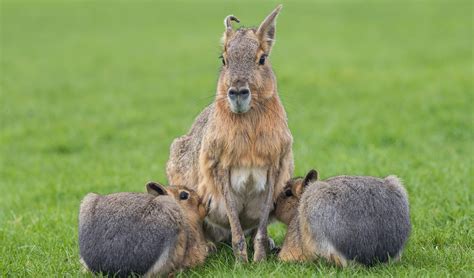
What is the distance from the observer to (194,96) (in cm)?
1705

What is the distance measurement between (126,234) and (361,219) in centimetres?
177

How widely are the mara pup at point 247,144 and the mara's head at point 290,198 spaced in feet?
0.28

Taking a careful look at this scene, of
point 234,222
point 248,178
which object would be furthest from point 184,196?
point 248,178

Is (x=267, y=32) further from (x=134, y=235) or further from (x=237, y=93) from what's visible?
(x=134, y=235)

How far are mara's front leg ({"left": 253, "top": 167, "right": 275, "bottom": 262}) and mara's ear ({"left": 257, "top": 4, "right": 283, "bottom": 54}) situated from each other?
3.40 ft

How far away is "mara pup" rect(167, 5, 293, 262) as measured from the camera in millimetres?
6598

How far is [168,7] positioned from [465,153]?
2623 cm

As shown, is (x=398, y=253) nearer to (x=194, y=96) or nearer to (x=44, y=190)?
(x=44, y=190)

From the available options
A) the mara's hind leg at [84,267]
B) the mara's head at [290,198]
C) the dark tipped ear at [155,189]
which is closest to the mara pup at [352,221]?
the mara's head at [290,198]

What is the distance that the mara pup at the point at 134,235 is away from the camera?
6023 millimetres

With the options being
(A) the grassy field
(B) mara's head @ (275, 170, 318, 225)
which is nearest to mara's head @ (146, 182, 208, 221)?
(A) the grassy field

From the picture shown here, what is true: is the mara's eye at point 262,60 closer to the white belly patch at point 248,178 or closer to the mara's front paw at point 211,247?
the white belly patch at point 248,178

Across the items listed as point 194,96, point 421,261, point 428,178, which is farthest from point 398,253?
point 194,96

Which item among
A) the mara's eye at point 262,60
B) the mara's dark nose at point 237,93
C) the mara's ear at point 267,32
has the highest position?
the mara's ear at point 267,32
